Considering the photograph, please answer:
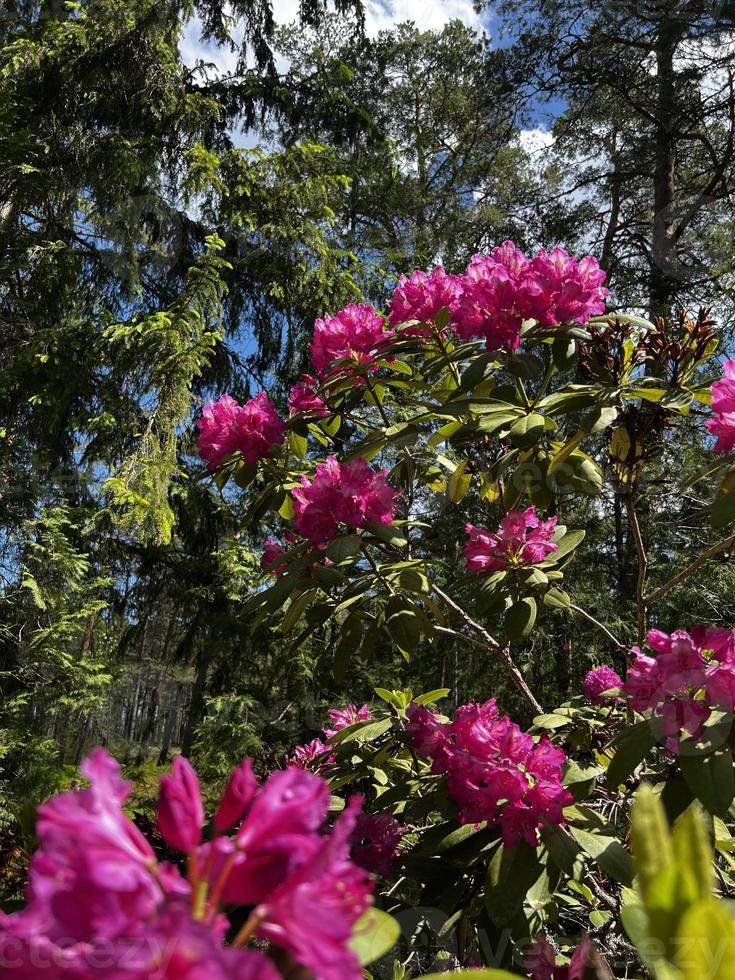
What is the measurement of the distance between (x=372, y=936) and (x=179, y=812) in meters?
0.17

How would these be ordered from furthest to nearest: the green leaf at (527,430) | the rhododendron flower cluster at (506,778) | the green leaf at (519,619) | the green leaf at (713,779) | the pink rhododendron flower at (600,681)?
1. the pink rhododendron flower at (600,681)
2. the green leaf at (519,619)
3. the green leaf at (527,430)
4. the rhododendron flower cluster at (506,778)
5. the green leaf at (713,779)

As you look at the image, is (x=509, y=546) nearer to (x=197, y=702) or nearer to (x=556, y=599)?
(x=556, y=599)

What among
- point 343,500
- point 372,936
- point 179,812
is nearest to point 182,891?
point 179,812

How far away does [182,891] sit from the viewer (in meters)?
0.33

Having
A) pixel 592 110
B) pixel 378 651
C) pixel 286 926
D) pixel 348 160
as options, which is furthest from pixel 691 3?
pixel 286 926

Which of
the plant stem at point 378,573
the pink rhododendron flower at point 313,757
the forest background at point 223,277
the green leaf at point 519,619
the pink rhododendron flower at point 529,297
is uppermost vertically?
the forest background at point 223,277

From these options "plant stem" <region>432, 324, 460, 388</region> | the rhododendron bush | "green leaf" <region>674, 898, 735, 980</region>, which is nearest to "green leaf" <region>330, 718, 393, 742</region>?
the rhododendron bush

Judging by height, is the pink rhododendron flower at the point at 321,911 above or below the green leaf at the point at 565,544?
below

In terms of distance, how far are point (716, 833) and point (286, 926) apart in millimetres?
1003

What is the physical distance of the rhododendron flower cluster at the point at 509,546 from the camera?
1.41m

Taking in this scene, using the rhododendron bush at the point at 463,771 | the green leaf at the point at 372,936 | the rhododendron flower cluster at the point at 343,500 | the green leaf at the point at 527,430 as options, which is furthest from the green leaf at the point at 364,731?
the green leaf at the point at 372,936

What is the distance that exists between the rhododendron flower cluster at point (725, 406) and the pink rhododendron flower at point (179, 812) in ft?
3.46

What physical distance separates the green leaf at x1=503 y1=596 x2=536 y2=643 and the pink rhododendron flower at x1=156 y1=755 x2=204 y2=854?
105 cm

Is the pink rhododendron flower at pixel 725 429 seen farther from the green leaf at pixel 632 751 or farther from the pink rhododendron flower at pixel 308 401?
the pink rhododendron flower at pixel 308 401
